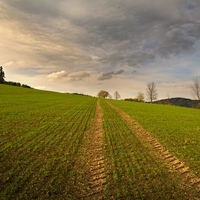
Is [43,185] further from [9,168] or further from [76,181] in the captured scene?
[9,168]

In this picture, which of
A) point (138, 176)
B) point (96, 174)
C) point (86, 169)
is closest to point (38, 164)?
point (86, 169)

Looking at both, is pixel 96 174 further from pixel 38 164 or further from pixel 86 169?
pixel 38 164

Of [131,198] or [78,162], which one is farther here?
[78,162]

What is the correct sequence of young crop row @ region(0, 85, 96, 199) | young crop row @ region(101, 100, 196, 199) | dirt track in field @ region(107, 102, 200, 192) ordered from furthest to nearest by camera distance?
dirt track in field @ region(107, 102, 200, 192), young crop row @ region(101, 100, 196, 199), young crop row @ region(0, 85, 96, 199)

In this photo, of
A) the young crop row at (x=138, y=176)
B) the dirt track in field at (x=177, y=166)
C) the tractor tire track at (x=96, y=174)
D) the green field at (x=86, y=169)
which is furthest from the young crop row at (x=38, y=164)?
the dirt track in field at (x=177, y=166)

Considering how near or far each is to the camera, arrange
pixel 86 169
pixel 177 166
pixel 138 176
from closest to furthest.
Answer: pixel 138 176, pixel 86 169, pixel 177 166

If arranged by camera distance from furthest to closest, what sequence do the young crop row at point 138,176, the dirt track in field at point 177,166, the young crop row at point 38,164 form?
the dirt track in field at point 177,166 < the young crop row at point 138,176 < the young crop row at point 38,164

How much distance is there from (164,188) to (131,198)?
5.38ft

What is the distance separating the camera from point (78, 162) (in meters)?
8.12

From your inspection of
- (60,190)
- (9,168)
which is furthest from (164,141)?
(9,168)

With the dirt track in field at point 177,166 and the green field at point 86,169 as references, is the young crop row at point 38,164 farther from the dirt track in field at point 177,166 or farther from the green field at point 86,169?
the dirt track in field at point 177,166

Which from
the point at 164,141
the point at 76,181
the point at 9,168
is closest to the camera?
the point at 76,181

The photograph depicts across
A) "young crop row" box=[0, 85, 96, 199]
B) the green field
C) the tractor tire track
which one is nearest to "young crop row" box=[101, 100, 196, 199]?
the green field

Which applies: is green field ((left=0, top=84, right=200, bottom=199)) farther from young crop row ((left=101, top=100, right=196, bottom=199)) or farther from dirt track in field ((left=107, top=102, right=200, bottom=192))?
dirt track in field ((left=107, top=102, right=200, bottom=192))
